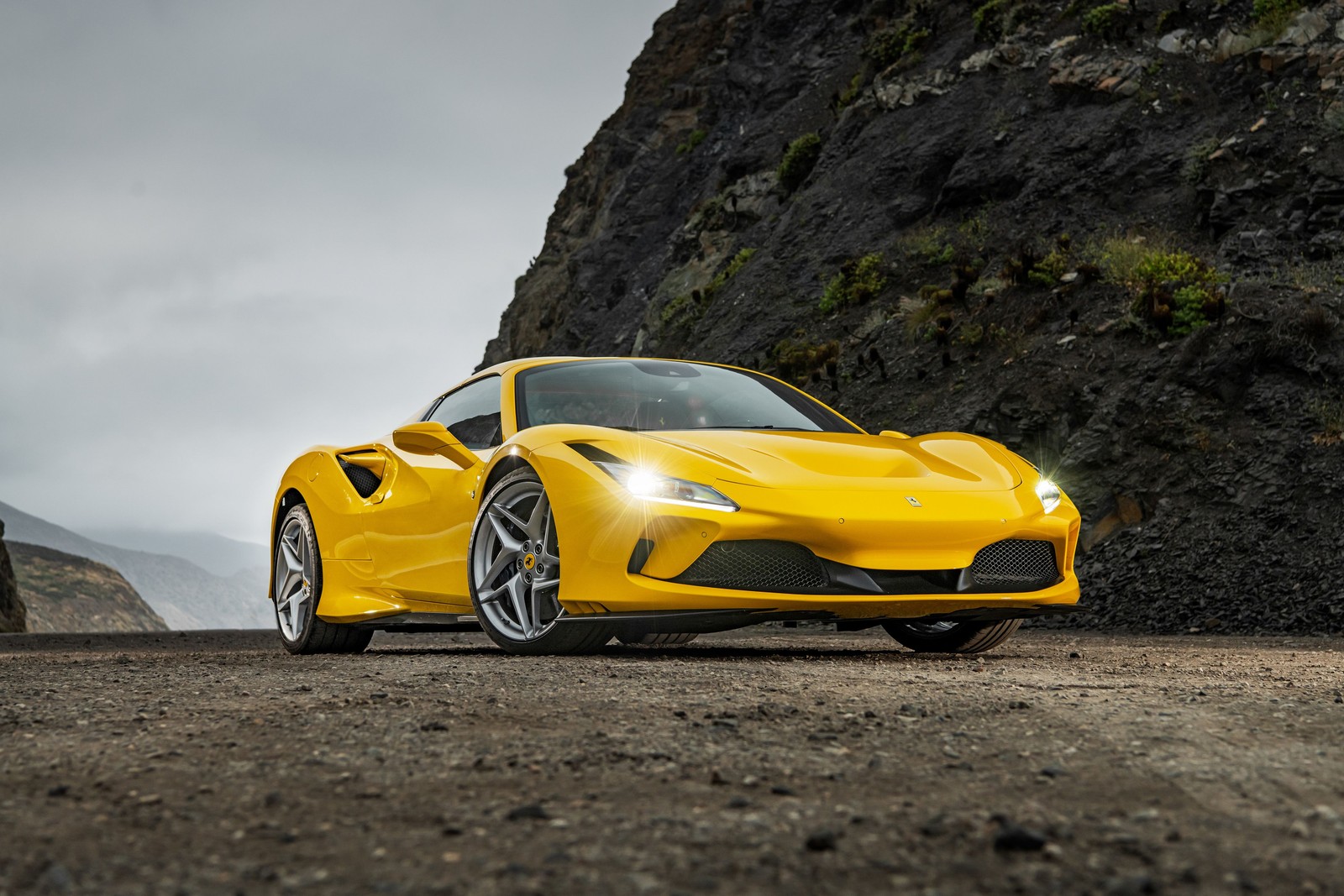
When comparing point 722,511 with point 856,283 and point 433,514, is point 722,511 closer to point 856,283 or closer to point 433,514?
point 433,514

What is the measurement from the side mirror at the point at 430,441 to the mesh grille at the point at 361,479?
23.1 inches

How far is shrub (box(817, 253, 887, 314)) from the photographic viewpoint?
1667 cm

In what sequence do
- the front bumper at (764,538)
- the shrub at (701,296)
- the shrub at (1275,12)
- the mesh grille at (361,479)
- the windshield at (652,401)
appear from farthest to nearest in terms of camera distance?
the shrub at (701,296), the shrub at (1275,12), the mesh grille at (361,479), the windshield at (652,401), the front bumper at (764,538)

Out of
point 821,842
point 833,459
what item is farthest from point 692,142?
point 821,842

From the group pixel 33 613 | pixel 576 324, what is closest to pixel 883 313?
pixel 576 324

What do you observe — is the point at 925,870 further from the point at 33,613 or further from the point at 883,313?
the point at 33,613

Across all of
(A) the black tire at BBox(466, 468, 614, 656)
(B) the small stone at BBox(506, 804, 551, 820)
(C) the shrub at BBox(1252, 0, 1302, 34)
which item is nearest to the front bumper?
(A) the black tire at BBox(466, 468, 614, 656)

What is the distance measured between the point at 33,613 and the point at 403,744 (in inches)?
3203

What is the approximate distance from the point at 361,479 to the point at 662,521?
7.55ft

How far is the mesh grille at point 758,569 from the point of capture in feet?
14.5

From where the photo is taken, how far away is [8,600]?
2491 cm

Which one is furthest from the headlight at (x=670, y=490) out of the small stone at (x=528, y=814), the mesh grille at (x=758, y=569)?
the small stone at (x=528, y=814)

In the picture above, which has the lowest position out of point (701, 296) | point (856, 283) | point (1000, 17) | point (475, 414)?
point (475, 414)

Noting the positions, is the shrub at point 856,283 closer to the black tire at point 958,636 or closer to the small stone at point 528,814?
the black tire at point 958,636
